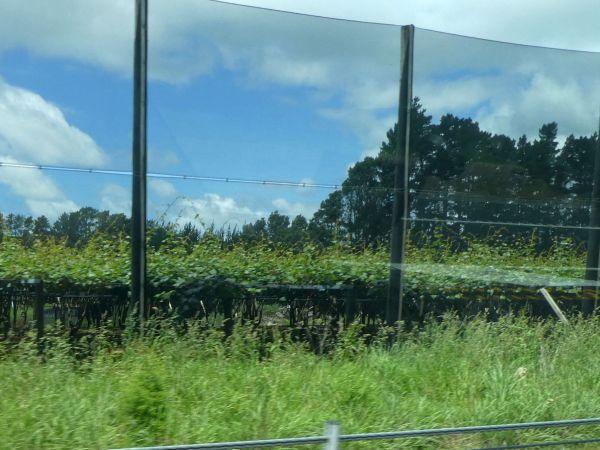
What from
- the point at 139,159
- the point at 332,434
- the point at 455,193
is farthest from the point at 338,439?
the point at 455,193

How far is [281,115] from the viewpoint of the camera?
8.89 m

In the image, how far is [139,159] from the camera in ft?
26.7

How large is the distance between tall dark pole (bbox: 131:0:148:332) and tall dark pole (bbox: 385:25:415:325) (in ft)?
8.93

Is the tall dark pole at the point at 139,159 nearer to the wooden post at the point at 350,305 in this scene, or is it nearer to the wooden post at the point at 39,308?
the wooden post at the point at 39,308

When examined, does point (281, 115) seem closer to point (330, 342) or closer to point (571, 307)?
point (330, 342)

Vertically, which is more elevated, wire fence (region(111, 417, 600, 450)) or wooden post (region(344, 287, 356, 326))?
wooden post (region(344, 287, 356, 326))

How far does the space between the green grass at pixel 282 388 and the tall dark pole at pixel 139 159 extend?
67 cm

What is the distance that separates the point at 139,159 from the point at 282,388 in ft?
9.63

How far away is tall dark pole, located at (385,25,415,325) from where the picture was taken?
9.05 metres

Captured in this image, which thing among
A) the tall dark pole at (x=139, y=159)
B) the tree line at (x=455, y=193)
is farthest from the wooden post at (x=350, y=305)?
the tall dark pole at (x=139, y=159)

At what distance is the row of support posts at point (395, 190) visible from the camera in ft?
26.5

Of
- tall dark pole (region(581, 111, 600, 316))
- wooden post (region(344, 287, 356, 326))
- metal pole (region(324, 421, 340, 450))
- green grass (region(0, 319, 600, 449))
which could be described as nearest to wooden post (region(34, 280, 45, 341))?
green grass (region(0, 319, 600, 449))

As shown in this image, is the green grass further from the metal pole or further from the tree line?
the tree line

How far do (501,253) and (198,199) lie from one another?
359cm
